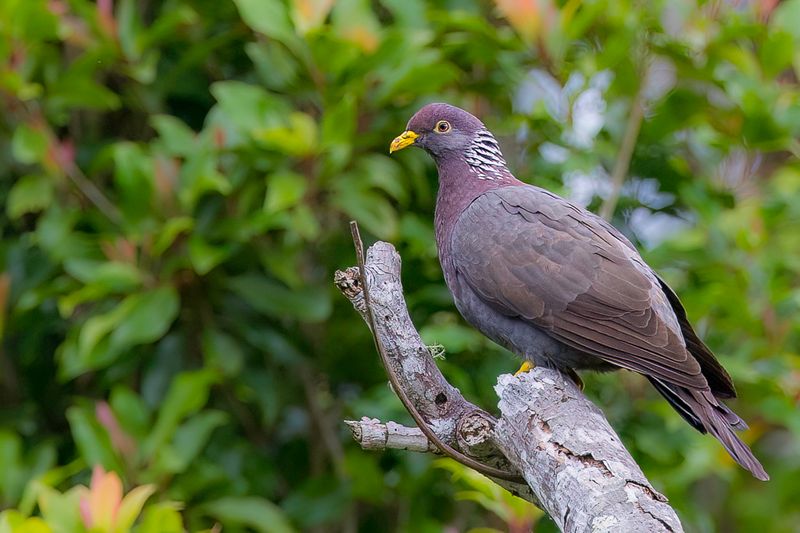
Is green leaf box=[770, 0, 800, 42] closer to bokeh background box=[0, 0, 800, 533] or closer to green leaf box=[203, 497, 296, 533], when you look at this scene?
bokeh background box=[0, 0, 800, 533]

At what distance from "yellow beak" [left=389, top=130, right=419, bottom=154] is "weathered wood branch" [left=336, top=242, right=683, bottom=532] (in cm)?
101

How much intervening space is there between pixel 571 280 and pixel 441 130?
981mm

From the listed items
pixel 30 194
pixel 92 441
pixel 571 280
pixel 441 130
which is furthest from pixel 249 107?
pixel 571 280

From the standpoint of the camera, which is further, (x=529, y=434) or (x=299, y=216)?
(x=299, y=216)

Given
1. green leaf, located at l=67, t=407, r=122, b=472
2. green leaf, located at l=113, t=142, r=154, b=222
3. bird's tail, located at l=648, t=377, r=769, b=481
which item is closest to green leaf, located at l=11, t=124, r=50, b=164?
green leaf, located at l=113, t=142, r=154, b=222

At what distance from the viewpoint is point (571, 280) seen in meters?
A: 3.69

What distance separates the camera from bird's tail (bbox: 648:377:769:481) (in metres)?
3.15

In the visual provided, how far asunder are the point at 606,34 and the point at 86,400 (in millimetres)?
2800

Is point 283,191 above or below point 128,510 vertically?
above

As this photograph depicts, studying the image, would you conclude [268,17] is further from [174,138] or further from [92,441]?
[92,441]

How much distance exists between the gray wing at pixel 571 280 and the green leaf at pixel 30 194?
6.14 ft

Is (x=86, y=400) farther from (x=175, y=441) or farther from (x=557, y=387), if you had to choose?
(x=557, y=387)

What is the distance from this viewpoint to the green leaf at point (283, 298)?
464 centimetres

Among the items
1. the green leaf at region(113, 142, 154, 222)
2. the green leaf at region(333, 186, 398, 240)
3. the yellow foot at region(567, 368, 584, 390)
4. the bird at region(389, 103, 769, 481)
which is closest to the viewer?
the bird at region(389, 103, 769, 481)
